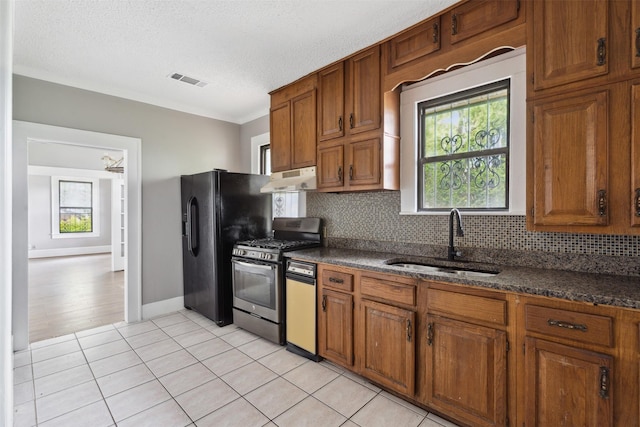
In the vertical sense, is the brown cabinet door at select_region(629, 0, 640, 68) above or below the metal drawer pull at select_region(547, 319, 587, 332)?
above

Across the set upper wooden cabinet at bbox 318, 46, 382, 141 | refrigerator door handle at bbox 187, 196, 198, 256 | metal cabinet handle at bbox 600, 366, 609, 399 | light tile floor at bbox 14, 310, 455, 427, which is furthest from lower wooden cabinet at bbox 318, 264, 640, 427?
refrigerator door handle at bbox 187, 196, 198, 256

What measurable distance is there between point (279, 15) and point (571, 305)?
250 cm

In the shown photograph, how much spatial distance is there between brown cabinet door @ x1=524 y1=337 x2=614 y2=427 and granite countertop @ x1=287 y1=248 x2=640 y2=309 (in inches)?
10.2

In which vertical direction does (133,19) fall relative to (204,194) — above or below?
above

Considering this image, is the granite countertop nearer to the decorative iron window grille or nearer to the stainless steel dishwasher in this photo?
the stainless steel dishwasher

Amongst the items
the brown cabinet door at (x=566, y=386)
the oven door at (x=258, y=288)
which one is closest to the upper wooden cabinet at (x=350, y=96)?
the oven door at (x=258, y=288)

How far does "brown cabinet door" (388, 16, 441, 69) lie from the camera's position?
7.23 feet

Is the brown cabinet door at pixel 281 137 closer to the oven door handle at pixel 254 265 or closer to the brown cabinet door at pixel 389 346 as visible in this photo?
the oven door handle at pixel 254 265

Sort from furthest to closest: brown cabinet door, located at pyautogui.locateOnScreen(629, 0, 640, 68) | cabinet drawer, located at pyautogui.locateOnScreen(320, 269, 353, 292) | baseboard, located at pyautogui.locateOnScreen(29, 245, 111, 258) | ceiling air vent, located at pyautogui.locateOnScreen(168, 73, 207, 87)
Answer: baseboard, located at pyautogui.locateOnScreen(29, 245, 111, 258) → ceiling air vent, located at pyautogui.locateOnScreen(168, 73, 207, 87) → cabinet drawer, located at pyautogui.locateOnScreen(320, 269, 353, 292) → brown cabinet door, located at pyautogui.locateOnScreen(629, 0, 640, 68)

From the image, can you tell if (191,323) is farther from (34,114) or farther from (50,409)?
(34,114)

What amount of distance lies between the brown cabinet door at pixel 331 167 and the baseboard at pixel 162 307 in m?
2.54

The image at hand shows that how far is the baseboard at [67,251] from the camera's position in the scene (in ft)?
26.7

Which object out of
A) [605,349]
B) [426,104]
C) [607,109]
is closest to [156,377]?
[605,349]

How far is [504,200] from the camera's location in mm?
2238
